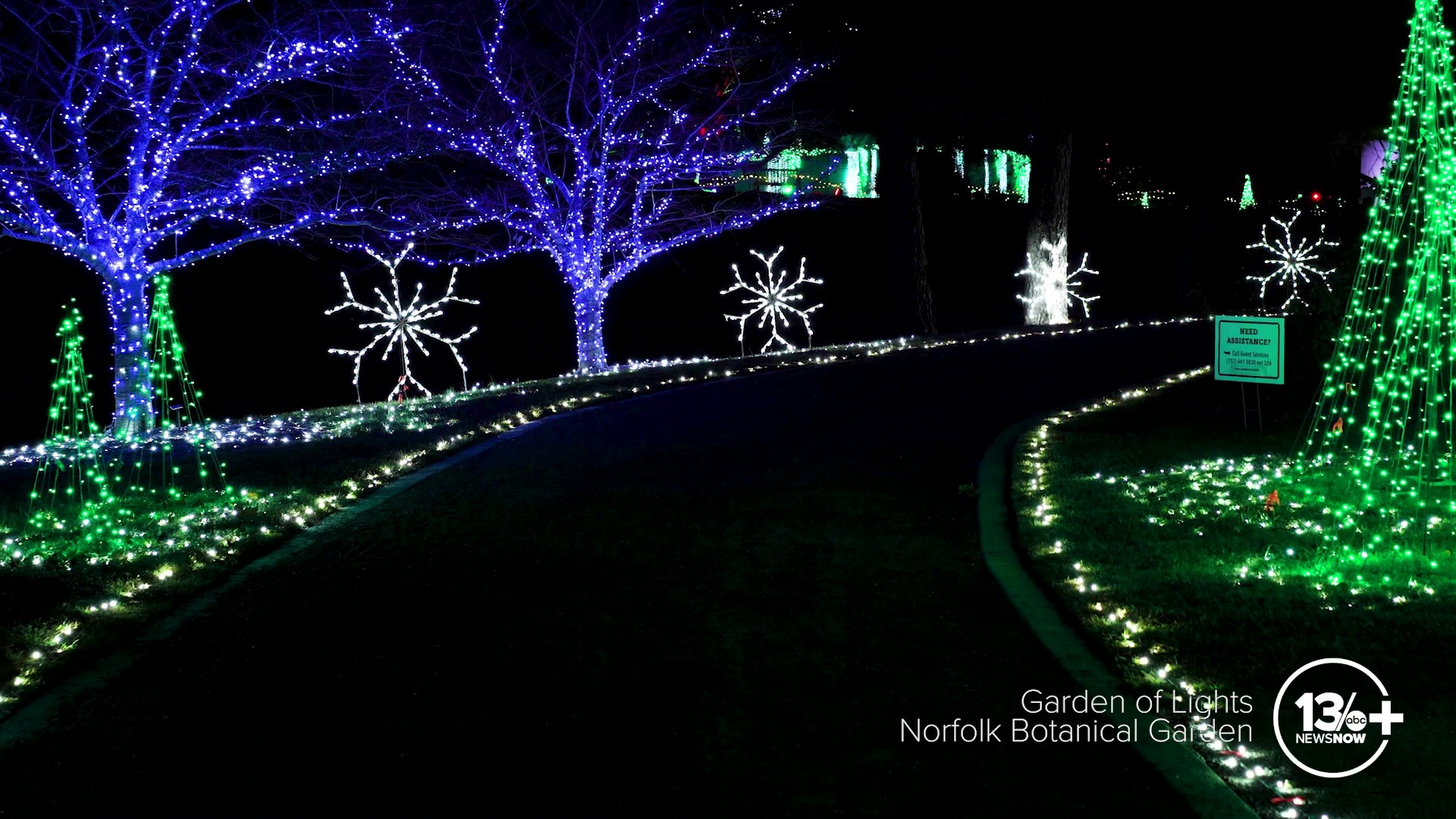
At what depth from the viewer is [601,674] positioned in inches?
248

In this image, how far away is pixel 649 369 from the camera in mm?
20438

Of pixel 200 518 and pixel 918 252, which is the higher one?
pixel 918 252

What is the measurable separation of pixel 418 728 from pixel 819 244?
30626 millimetres

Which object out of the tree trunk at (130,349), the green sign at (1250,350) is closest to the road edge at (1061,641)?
the green sign at (1250,350)

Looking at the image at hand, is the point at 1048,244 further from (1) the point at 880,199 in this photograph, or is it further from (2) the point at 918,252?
(1) the point at 880,199

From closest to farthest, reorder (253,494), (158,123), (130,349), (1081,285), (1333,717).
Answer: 1. (1333,717)
2. (253,494)
3. (158,123)
4. (130,349)
5. (1081,285)

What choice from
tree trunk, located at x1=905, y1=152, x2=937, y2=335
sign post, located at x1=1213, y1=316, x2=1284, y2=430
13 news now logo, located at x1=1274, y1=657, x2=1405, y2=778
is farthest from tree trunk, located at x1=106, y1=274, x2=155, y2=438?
tree trunk, located at x1=905, y1=152, x2=937, y2=335

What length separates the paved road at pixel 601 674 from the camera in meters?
5.00

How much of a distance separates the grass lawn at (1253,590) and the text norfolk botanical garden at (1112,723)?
0.36 feet

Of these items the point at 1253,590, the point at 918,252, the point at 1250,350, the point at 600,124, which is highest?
the point at 600,124

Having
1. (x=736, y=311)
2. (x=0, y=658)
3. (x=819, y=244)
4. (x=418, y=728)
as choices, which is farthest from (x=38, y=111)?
(x=819, y=244)

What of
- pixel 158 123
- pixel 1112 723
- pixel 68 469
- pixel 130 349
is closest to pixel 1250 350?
pixel 1112 723

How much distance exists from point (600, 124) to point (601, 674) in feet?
52.7

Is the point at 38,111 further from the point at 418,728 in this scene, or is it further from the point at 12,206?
the point at 418,728
